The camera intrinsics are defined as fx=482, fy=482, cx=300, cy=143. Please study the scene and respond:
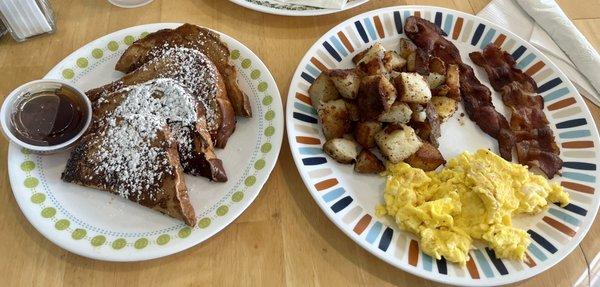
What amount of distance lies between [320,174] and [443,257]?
52 cm

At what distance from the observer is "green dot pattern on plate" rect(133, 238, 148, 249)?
160cm

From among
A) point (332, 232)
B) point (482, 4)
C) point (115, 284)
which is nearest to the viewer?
point (115, 284)

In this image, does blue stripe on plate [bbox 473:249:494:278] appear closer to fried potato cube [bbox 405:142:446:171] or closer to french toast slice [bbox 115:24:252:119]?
fried potato cube [bbox 405:142:446:171]

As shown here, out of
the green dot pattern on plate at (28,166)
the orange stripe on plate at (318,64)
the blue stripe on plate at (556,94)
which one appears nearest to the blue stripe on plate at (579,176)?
the blue stripe on plate at (556,94)

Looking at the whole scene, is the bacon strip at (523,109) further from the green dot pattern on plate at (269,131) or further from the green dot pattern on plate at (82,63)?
the green dot pattern on plate at (82,63)

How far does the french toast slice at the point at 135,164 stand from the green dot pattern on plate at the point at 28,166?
0.44ft

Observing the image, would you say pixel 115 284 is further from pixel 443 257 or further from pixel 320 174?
pixel 443 257

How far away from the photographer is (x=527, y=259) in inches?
64.8

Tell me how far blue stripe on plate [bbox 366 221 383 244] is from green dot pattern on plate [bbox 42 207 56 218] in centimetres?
109

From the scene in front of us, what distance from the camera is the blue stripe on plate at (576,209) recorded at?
5.80ft

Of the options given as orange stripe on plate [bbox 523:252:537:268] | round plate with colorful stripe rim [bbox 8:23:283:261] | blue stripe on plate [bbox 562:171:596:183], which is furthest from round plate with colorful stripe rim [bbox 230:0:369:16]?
orange stripe on plate [bbox 523:252:537:268]

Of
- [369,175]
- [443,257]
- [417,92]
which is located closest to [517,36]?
[417,92]

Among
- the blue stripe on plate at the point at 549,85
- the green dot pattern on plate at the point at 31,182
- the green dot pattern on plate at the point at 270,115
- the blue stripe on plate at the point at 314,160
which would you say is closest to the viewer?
the green dot pattern on plate at the point at 31,182

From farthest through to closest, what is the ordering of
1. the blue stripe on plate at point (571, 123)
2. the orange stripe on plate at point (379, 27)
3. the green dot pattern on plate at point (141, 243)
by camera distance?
the orange stripe on plate at point (379, 27) < the blue stripe on plate at point (571, 123) < the green dot pattern on plate at point (141, 243)
